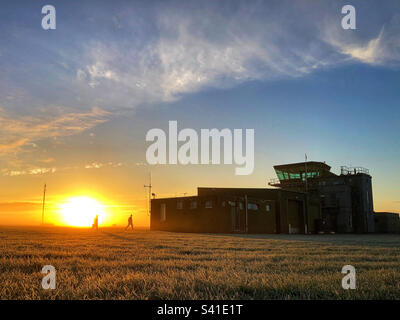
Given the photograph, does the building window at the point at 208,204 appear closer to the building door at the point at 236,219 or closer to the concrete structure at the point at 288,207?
the concrete structure at the point at 288,207

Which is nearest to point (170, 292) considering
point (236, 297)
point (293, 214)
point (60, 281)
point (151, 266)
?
point (236, 297)

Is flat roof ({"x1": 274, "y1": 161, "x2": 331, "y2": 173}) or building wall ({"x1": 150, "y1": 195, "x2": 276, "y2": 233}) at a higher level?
flat roof ({"x1": 274, "y1": 161, "x2": 331, "y2": 173})

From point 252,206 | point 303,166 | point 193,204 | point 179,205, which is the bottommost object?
point 252,206

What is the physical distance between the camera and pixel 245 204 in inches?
2044

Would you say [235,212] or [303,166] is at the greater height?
[303,166]

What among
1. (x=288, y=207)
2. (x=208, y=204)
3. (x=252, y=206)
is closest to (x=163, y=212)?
(x=208, y=204)

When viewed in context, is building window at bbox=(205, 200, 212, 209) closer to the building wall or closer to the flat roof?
the building wall

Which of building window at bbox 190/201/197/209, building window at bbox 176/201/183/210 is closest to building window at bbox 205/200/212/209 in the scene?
building window at bbox 190/201/197/209

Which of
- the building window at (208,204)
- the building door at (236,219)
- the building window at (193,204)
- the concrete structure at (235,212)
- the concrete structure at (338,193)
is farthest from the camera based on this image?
the concrete structure at (338,193)

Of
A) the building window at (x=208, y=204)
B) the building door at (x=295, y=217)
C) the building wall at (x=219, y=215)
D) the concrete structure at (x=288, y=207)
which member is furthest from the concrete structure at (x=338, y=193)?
the building window at (x=208, y=204)

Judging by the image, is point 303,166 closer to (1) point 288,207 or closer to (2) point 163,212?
(1) point 288,207
